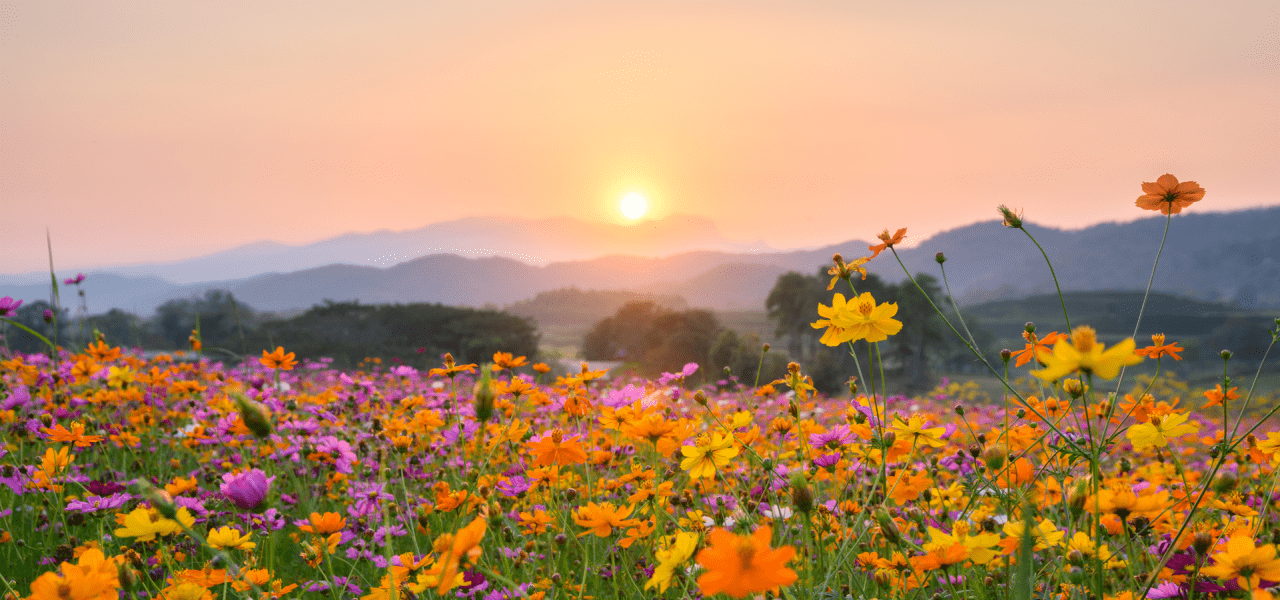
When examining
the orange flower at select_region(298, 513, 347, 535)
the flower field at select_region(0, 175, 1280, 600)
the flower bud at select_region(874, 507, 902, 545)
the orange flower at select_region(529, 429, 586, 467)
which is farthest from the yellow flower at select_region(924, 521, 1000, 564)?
the orange flower at select_region(298, 513, 347, 535)

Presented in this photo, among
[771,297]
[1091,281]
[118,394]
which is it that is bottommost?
[1091,281]

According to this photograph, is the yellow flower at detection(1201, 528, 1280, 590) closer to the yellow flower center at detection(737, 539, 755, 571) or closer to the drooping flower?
the yellow flower center at detection(737, 539, 755, 571)

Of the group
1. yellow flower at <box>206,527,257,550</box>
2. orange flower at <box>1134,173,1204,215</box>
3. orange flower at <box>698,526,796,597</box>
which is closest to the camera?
orange flower at <box>698,526,796,597</box>

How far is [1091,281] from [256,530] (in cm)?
23226

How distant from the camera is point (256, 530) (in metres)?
2.62

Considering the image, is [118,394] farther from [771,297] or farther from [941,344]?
[941,344]

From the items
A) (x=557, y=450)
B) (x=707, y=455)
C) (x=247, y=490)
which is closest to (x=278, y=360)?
(x=247, y=490)

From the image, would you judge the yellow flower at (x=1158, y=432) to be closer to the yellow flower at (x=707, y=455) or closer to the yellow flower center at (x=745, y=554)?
the yellow flower at (x=707, y=455)

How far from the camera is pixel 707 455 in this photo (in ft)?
4.87

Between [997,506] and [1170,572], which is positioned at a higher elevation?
[1170,572]

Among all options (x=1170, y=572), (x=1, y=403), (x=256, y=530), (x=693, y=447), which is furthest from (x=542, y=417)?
(x=1170, y=572)

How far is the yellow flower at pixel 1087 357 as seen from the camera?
0.87 meters

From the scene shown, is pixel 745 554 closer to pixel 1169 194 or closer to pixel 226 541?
pixel 226 541

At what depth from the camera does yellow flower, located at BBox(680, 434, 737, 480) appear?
1437 mm
